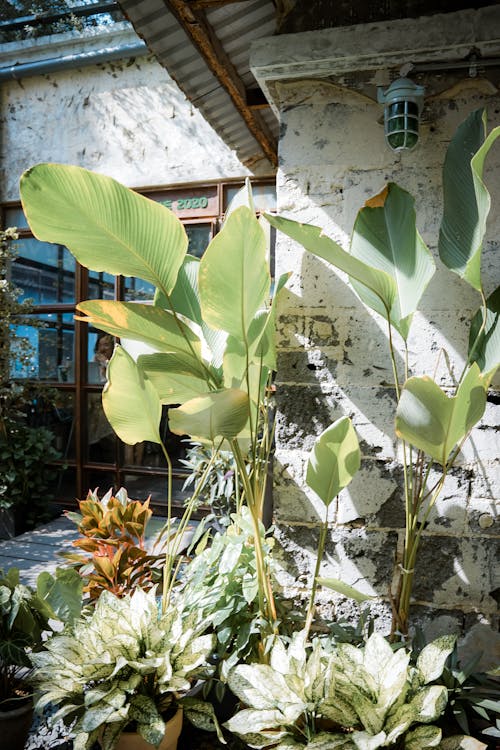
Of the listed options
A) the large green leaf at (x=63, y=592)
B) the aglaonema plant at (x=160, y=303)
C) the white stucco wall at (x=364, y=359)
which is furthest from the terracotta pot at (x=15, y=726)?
the white stucco wall at (x=364, y=359)

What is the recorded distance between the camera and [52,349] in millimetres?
4188

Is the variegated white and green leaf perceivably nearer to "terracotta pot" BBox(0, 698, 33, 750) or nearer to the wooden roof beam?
"terracotta pot" BBox(0, 698, 33, 750)

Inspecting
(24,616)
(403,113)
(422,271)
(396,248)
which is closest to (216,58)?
(403,113)

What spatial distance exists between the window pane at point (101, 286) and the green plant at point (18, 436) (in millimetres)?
490

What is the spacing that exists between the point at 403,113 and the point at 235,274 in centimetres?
79

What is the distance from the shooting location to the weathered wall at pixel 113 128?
146 inches

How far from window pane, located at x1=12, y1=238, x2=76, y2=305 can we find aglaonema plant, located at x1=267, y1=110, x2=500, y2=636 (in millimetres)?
3090

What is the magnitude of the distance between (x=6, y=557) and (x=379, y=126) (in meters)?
2.96

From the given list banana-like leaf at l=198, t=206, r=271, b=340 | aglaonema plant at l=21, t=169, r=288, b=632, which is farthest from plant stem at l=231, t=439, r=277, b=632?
banana-like leaf at l=198, t=206, r=271, b=340

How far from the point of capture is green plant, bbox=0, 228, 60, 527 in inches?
145

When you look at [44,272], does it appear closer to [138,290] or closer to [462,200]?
[138,290]

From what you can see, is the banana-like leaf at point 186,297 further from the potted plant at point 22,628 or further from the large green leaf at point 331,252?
the potted plant at point 22,628

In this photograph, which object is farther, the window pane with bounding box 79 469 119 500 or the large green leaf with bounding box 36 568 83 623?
the window pane with bounding box 79 469 119 500

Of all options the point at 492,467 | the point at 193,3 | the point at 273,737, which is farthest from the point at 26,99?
the point at 273,737
